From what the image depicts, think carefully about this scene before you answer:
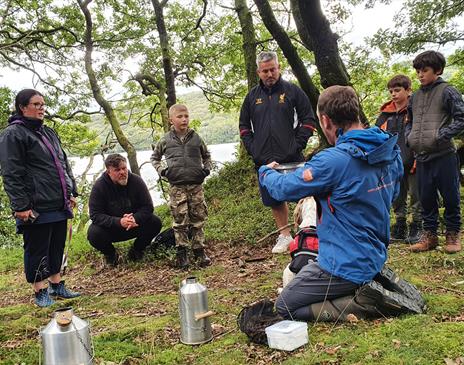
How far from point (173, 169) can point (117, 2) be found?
10.8 metres

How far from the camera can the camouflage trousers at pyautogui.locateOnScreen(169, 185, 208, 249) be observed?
19.4 feet

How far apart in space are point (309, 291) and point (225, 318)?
0.91 meters

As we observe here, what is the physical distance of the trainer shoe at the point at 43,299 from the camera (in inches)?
183

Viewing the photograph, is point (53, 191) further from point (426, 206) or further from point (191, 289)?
point (426, 206)

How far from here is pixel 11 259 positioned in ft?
29.5

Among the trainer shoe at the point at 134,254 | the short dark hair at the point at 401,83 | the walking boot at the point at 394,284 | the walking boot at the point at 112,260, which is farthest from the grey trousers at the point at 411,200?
the walking boot at the point at 112,260

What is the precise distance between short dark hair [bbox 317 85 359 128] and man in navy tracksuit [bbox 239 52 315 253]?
2.50m

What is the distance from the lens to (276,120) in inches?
229

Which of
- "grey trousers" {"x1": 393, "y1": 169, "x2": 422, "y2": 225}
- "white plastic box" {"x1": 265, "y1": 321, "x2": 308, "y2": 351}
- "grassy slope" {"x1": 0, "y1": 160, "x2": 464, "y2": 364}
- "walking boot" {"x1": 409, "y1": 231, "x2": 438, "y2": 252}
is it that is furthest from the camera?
"grey trousers" {"x1": 393, "y1": 169, "x2": 422, "y2": 225}

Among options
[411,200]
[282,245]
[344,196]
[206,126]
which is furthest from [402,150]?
[206,126]

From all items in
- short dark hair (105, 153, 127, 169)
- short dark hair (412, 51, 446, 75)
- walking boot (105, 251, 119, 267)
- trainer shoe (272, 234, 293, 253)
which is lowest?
walking boot (105, 251, 119, 267)

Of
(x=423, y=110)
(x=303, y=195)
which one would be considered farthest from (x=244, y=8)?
(x=303, y=195)

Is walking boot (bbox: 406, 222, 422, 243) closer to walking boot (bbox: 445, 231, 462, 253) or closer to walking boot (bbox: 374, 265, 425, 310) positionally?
walking boot (bbox: 445, 231, 462, 253)

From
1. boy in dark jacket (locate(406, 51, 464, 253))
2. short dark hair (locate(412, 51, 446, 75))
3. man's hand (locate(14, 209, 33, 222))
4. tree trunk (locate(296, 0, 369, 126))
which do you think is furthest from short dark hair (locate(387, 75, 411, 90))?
man's hand (locate(14, 209, 33, 222))
